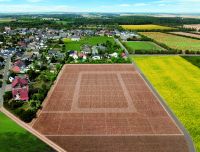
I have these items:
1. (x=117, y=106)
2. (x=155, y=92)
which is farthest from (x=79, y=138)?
(x=155, y=92)

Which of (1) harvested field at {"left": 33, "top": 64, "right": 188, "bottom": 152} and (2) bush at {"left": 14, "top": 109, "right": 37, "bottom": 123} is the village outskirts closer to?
(2) bush at {"left": 14, "top": 109, "right": 37, "bottom": 123}

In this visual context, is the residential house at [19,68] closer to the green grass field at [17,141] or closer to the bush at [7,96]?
the bush at [7,96]

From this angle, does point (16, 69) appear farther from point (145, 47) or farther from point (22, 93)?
point (145, 47)

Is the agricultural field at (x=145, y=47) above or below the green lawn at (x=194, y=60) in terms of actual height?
below

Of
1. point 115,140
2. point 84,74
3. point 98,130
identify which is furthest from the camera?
point 84,74

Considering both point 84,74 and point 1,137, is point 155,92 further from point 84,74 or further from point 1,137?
point 1,137

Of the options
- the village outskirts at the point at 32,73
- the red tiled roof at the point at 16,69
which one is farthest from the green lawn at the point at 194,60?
the red tiled roof at the point at 16,69
